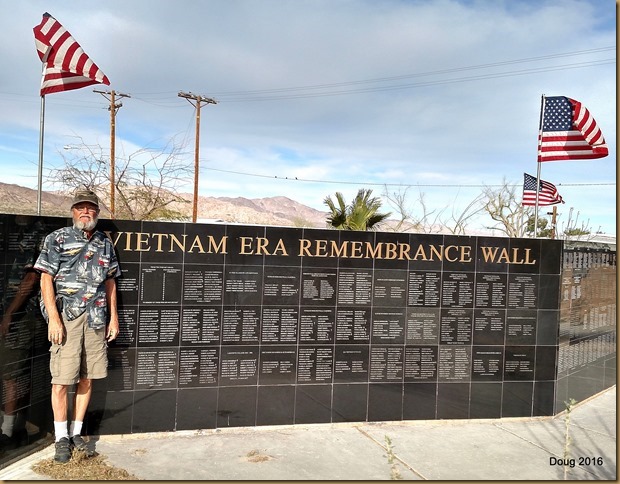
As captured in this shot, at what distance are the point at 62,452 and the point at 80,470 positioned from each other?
0.81 ft

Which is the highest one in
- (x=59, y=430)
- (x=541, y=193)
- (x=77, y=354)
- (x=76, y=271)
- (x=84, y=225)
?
Result: (x=541, y=193)

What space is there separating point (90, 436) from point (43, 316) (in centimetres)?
138

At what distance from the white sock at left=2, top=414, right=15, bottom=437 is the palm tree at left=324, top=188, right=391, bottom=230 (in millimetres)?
8251

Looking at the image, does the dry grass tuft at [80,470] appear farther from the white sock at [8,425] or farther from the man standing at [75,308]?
the white sock at [8,425]

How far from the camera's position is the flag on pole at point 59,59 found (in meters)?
4.98

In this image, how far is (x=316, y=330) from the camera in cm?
555

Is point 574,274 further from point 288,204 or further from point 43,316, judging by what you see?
point 288,204

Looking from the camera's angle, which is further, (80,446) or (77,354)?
(80,446)

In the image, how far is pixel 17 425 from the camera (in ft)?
14.0

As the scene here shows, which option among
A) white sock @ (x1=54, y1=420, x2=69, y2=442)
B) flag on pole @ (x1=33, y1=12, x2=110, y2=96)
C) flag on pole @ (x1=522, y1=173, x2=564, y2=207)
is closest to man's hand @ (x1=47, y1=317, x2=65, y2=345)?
white sock @ (x1=54, y1=420, x2=69, y2=442)

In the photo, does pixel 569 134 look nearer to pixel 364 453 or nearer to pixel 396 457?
pixel 396 457

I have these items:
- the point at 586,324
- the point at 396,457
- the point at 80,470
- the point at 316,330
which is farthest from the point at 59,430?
the point at 586,324

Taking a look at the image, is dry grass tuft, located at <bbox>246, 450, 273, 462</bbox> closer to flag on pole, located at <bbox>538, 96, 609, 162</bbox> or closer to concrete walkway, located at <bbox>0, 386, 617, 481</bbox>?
concrete walkway, located at <bbox>0, 386, 617, 481</bbox>

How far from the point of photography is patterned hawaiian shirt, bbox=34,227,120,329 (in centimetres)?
418
